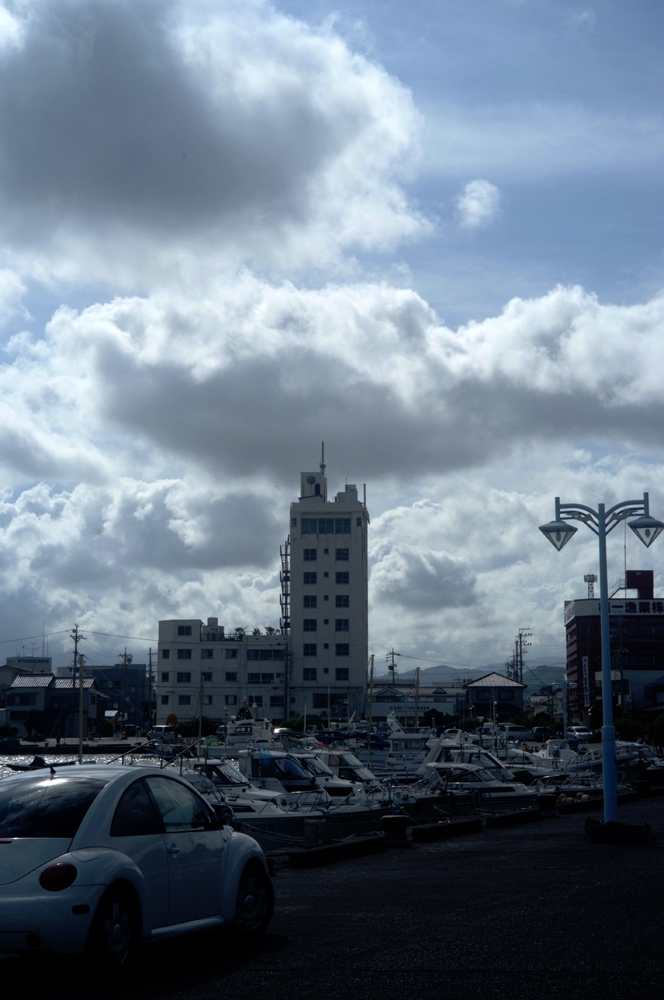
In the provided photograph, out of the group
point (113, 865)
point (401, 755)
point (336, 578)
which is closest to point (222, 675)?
point (336, 578)

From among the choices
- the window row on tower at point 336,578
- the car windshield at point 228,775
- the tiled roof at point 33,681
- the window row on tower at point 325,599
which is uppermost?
the window row on tower at point 336,578

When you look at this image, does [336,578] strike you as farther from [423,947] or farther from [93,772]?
[93,772]

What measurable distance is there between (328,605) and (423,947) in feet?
347

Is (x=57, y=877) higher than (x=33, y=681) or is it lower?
higher

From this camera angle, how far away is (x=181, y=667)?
113812 millimetres

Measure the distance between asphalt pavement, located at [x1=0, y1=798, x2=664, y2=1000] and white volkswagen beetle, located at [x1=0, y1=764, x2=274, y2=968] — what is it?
35 cm

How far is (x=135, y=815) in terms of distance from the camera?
27.7 feet

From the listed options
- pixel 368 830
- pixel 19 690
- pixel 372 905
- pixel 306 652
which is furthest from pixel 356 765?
pixel 19 690

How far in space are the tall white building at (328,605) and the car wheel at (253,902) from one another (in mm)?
101303

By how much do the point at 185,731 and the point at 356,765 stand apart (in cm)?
5949

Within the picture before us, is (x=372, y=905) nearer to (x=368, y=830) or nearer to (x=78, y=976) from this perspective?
(x=78, y=976)

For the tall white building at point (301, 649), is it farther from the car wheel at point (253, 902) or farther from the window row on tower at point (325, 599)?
the car wheel at point (253, 902)

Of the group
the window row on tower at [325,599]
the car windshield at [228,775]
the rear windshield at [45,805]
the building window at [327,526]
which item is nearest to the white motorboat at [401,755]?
the car windshield at [228,775]

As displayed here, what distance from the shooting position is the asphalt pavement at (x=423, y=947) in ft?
24.7
